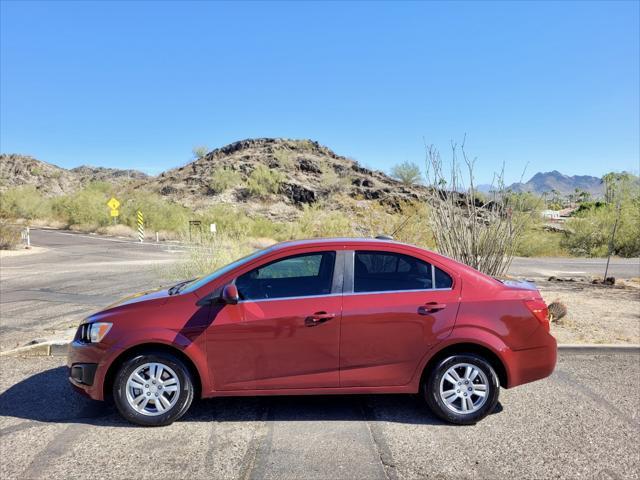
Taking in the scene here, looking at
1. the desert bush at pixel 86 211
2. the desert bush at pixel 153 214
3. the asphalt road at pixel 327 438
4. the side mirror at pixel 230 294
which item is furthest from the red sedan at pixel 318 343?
the desert bush at pixel 86 211

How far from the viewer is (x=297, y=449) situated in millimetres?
3611

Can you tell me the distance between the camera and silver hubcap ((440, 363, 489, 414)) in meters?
4.08

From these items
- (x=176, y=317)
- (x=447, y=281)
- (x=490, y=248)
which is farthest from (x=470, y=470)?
(x=490, y=248)

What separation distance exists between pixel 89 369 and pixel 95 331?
32 centimetres

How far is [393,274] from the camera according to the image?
4.27 metres

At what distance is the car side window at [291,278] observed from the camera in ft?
13.6

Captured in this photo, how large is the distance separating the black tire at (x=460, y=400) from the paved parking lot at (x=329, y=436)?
0.30 feet

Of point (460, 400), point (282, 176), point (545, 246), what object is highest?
point (282, 176)

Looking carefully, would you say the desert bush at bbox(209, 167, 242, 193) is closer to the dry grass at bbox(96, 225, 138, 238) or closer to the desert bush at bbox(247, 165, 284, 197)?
the desert bush at bbox(247, 165, 284, 197)

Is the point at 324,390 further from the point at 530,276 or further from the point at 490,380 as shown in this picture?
the point at 530,276

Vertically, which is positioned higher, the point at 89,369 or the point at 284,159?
the point at 284,159

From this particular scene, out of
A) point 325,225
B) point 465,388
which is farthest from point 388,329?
point 325,225

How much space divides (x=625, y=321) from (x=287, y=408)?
668 centimetres

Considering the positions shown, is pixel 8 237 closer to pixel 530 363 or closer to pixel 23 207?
pixel 530 363
